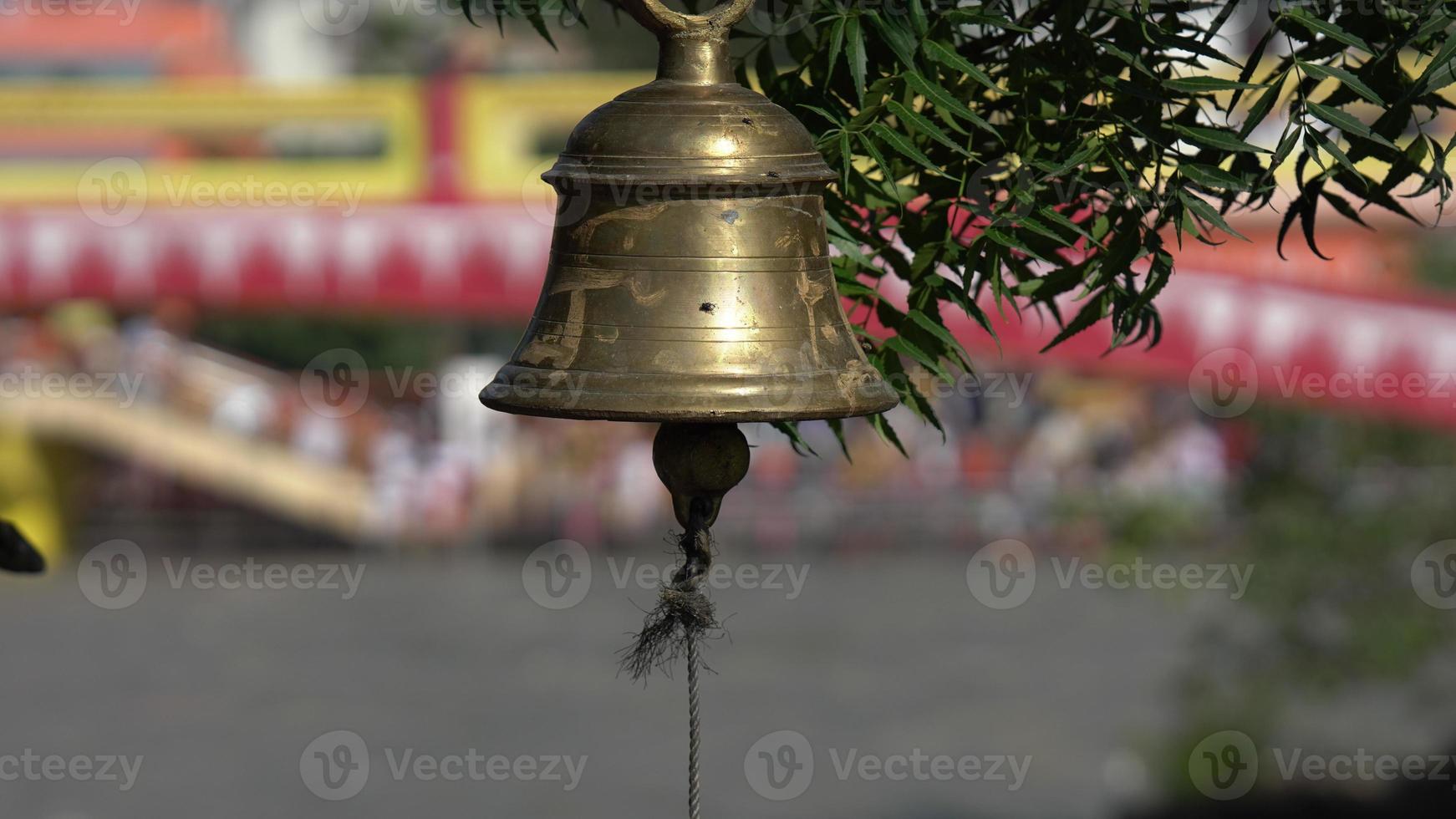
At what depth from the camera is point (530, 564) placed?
21484 mm

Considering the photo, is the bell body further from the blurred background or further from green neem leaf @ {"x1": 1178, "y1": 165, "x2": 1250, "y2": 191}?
the blurred background

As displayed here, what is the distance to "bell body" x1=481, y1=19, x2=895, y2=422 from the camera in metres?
2.91

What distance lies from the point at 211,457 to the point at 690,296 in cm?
1880

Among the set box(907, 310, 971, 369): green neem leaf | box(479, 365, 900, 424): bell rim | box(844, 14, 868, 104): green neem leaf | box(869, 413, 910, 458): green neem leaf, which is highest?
box(844, 14, 868, 104): green neem leaf

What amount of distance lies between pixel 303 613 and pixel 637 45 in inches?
504

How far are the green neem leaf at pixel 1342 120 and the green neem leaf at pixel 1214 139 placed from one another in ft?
0.35

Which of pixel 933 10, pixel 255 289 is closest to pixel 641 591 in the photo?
pixel 255 289

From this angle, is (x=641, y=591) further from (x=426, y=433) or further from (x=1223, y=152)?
(x=1223, y=152)

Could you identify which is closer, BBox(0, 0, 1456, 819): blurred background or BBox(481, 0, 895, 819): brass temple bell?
BBox(481, 0, 895, 819): brass temple bell

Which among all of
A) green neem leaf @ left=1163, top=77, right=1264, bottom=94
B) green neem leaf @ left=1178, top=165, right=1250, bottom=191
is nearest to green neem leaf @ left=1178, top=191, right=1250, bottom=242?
green neem leaf @ left=1178, top=165, right=1250, bottom=191

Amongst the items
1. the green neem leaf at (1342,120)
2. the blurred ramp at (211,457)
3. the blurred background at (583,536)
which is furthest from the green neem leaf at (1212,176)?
the blurred ramp at (211,457)

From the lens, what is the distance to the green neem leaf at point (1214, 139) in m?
3.14

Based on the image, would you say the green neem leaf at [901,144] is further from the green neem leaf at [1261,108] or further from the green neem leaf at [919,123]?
the green neem leaf at [1261,108]

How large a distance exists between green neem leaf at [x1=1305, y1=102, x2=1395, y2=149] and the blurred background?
111 cm
